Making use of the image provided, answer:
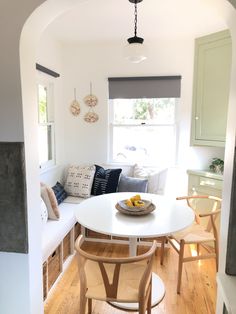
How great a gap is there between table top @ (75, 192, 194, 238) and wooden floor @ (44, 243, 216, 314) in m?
0.75

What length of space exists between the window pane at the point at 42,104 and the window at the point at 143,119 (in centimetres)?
87

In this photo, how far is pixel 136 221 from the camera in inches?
73.0

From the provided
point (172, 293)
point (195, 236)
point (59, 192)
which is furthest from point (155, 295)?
point (59, 192)

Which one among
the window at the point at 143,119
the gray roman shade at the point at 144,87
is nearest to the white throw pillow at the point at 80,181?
the window at the point at 143,119

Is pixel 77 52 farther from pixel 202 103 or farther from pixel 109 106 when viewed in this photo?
pixel 202 103

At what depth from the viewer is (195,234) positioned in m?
2.32

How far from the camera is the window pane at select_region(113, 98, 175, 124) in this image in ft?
10.9

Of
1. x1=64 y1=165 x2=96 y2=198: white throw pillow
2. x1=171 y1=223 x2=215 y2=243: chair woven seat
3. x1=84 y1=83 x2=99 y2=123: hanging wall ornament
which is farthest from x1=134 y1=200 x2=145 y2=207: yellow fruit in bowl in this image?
x1=84 y1=83 x2=99 y2=123: hanging wall ornament

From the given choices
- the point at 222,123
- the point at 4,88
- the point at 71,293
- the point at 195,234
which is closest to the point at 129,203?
the point at 195,234

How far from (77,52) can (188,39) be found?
1.49 metres

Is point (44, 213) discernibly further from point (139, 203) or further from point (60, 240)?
point (139, 203)

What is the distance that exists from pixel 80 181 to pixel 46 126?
2.76 feet

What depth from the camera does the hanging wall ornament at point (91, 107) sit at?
340 centimetres

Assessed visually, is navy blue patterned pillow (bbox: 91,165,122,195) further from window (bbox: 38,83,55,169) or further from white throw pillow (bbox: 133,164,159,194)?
window (bbox: 38,83,55,169)
